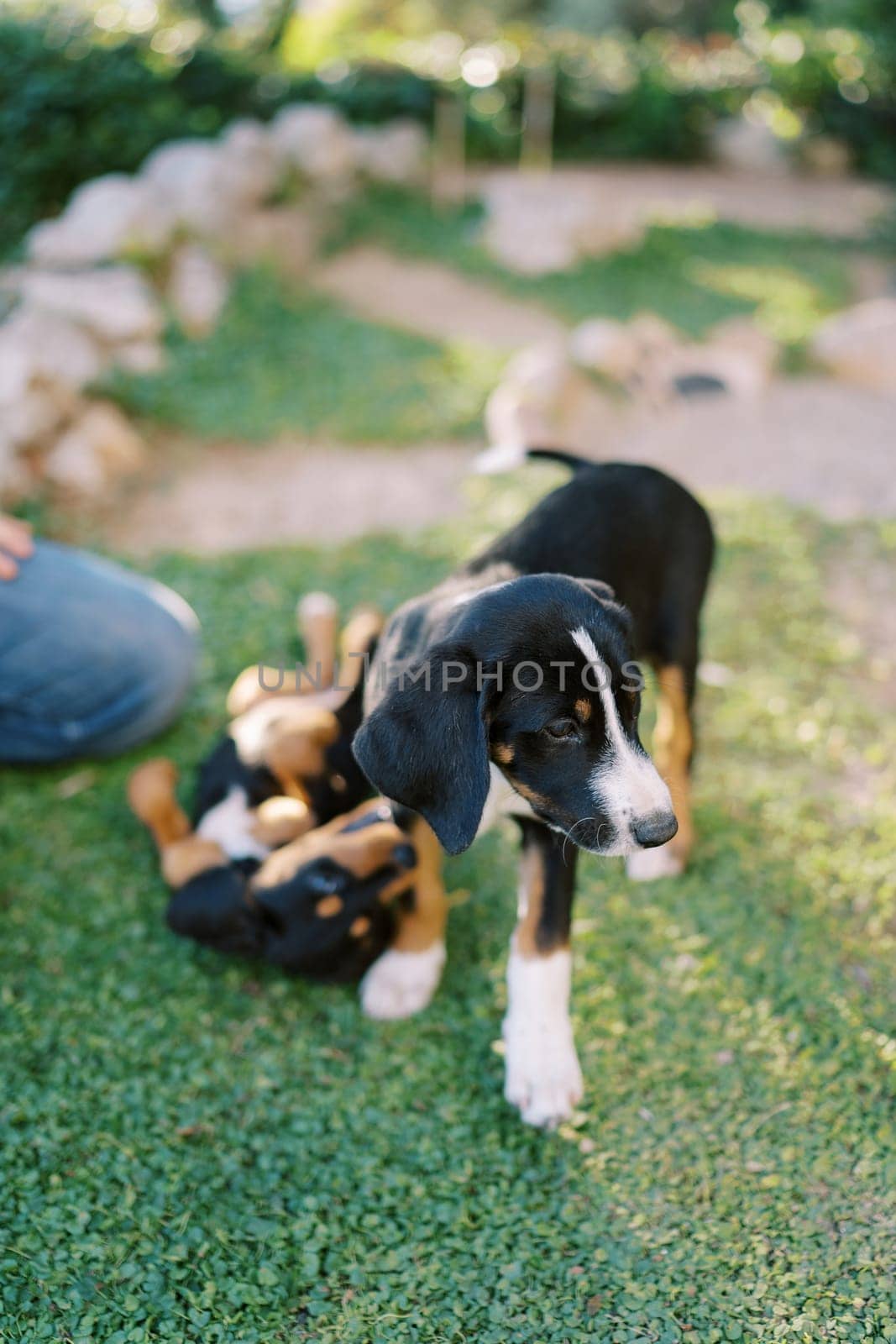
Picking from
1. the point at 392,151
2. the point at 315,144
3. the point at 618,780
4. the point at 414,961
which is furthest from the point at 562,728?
the point at 392,151

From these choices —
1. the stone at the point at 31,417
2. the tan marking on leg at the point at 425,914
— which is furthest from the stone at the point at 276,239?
the tan marking on leg at the point at 425,914

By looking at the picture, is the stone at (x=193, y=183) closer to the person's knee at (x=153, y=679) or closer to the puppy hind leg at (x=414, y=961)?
the person's knee at (x=153, y=679)

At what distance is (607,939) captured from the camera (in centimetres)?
348

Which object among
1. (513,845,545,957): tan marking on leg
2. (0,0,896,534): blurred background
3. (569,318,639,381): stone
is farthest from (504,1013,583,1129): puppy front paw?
(569,318,639,381): stone

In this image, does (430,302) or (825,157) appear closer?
(430,302)

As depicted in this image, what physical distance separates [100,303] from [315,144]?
4.75 m

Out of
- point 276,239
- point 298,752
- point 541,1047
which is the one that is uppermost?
point 298,752

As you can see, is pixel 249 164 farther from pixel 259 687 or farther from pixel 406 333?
pixel 259 687

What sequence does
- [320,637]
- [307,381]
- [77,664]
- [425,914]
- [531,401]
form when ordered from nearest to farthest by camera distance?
[425,914]
[77,664]
[320,637]
[531,401]
[307,381]

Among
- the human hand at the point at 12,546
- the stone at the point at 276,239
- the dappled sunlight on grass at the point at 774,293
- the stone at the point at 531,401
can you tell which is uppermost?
the human hand at the point at 12,546

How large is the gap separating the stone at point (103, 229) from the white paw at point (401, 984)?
6.22 m

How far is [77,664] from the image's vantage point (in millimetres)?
4031

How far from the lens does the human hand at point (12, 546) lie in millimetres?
3969

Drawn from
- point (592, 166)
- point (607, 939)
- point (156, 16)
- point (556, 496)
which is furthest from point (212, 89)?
point (607, 939)
